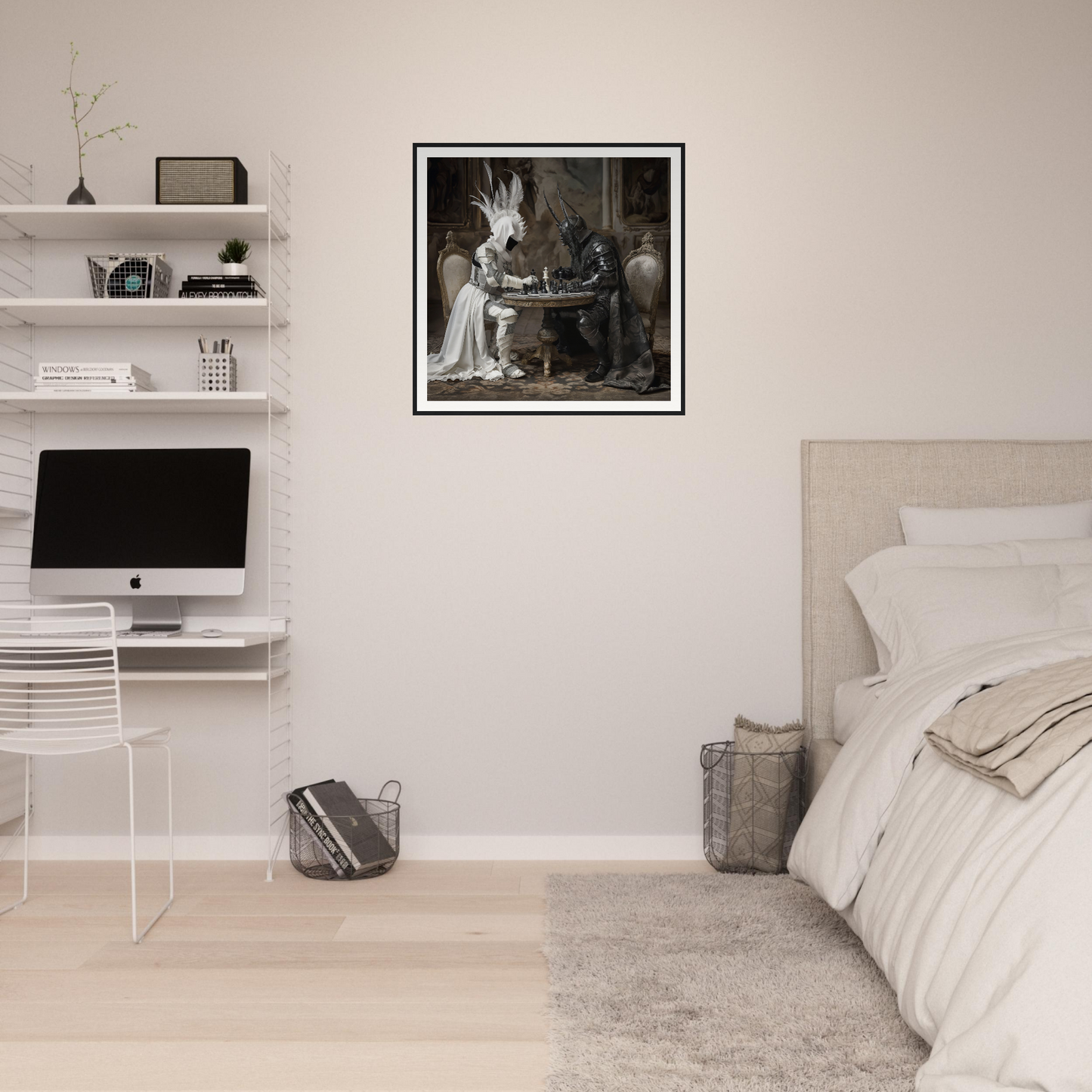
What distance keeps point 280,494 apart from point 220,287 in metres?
0.66

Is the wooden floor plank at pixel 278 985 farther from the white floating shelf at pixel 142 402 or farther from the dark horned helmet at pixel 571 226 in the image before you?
the dark horned helmet at pixel 571 226

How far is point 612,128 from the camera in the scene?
10.3 ft

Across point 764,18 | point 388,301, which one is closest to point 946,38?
point 764,18

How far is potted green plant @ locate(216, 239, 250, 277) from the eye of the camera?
2990 millimetres

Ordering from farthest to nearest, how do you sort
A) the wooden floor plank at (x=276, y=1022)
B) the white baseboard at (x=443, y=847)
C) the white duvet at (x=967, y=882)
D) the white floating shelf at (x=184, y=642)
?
the white baseboard at (x=443, y=847) < the white floating shelf at (x=184, y=642) < the wooden floor plank at (x=276, y=1022) < the white duvet at (x=967, y=882)

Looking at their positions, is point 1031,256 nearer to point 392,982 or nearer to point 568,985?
point 568,985

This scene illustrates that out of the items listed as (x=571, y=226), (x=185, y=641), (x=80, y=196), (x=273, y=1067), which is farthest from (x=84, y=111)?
(x=273, y=1067)

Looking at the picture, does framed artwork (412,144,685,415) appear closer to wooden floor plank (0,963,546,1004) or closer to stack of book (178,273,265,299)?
stack of book (178,273,265,299)

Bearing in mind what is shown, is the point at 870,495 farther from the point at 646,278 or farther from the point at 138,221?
the point at 138,221

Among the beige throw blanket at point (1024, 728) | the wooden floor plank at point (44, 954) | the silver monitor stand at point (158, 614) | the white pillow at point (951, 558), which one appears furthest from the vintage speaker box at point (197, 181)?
the beige throw blanket at point (1024, 728)

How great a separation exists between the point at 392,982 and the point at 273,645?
1263mm

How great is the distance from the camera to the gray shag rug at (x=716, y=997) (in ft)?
5.54

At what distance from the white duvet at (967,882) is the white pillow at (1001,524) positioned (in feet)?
2.13

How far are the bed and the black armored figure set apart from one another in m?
0.66
